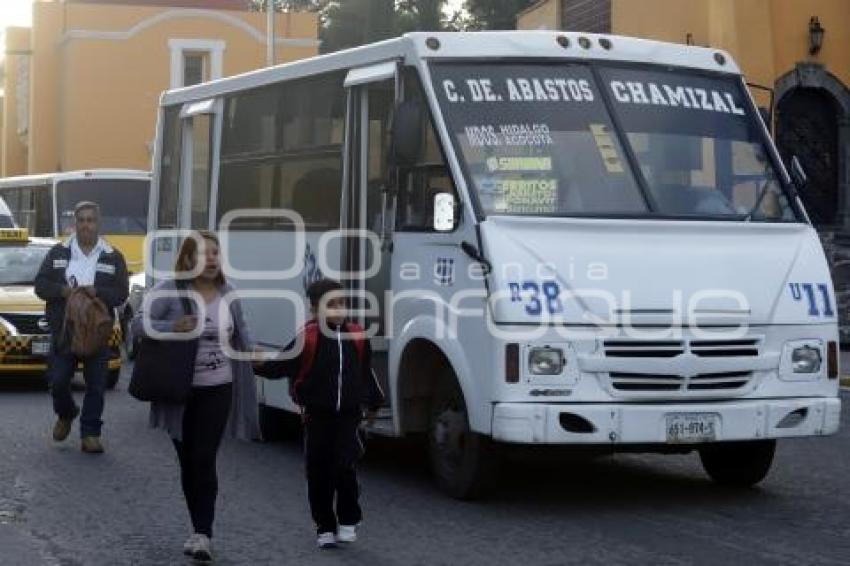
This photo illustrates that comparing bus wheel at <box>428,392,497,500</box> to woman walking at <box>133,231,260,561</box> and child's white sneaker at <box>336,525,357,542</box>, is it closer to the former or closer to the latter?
child's white sneaker at <box>336,525,357,542</box>

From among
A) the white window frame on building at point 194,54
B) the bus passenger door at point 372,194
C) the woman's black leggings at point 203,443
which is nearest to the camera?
the woman's black leggings at point 203,443

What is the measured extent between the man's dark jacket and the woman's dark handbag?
4.12 meters

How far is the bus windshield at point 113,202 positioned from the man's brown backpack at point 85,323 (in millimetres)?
18044

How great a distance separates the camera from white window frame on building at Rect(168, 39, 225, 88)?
1934 inches

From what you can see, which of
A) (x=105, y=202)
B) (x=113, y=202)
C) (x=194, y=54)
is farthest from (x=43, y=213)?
(x=194, y=54)

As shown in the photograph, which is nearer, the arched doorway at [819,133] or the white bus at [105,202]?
the arched doorway at [819,133]

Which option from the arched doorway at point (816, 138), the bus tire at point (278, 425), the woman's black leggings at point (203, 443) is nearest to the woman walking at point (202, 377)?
the woman's black leggings at point (203, 443)

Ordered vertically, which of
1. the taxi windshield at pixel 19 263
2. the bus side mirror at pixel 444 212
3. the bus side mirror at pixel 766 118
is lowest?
the taxi windshield at pixel 19 263

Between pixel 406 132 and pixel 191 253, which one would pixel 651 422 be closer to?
pixel 406 132

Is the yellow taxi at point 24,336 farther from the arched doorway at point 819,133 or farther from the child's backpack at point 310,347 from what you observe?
the arched doorway at point 819,133

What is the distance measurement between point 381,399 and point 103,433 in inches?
206

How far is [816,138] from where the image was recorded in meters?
26.3

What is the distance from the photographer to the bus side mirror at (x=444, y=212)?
966 centimetres

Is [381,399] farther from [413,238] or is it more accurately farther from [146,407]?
[146,407]
